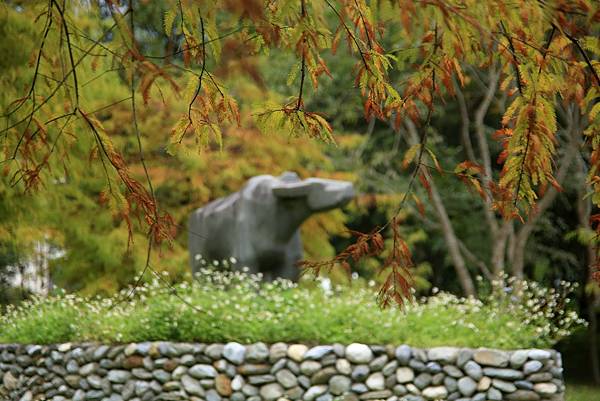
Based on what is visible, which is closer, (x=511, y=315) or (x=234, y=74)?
(x=234, y=74)

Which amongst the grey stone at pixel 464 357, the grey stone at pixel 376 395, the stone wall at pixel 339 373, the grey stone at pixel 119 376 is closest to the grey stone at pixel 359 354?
the stone wall at pixel 339 373

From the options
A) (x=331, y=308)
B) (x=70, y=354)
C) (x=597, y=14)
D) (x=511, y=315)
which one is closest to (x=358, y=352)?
(x=331, y=308)

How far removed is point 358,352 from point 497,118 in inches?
383

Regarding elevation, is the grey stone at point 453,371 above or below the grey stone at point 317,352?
below

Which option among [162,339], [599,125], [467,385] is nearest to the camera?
[599,125]

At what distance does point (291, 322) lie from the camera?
7.05 metres

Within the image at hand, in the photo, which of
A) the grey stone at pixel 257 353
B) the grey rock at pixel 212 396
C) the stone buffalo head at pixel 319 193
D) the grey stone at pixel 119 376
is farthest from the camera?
the stone buffalo head at pixel 319 193

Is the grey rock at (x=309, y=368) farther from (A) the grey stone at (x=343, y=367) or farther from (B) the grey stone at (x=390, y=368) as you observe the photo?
(B) the grey stone at (x=390, y=368)

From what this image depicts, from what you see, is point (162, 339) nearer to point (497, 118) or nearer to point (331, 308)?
point (331, 308)

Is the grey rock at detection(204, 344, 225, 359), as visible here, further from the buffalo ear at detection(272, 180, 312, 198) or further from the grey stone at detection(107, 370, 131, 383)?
the buffalo ear at detection(272, 180, 312, 198)

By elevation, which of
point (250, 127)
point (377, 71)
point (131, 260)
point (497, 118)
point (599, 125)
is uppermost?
point (497, 118)

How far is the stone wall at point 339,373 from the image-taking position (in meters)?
6.59

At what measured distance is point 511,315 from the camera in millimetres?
7695

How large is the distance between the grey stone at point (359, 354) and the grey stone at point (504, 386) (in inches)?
42.2
